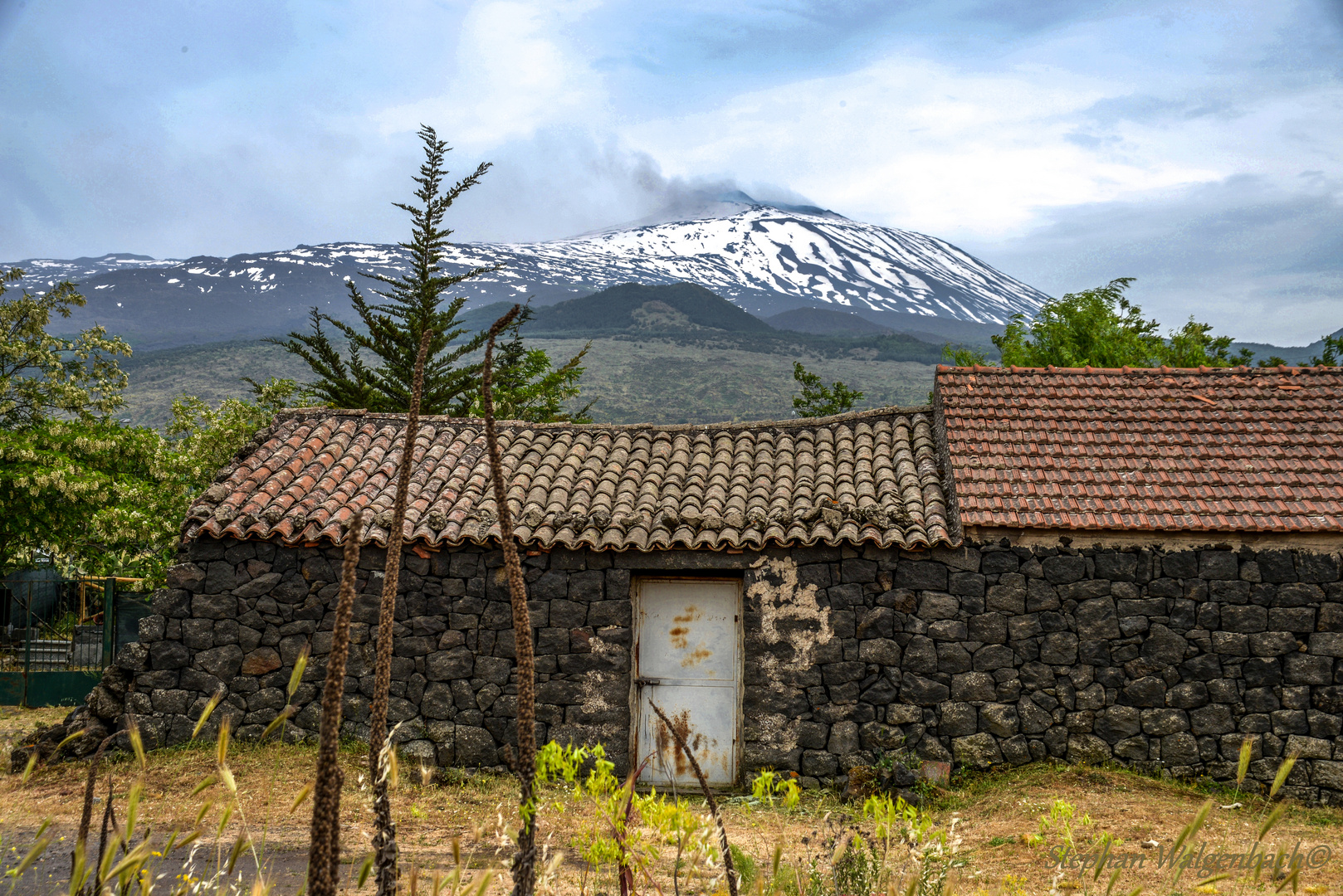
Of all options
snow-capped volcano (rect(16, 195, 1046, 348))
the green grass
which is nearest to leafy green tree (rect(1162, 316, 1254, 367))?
the green grass

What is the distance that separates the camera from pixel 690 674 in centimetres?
798

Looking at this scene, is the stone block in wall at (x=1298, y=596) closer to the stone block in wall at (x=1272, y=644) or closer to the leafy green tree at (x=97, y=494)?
the stone block in wall at (x=1272, y=644)

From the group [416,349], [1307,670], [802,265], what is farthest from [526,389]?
[802,265]

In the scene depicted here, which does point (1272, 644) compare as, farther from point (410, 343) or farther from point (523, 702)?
point (410, 343)

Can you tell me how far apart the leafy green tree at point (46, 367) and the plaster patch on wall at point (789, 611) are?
60.7 ft

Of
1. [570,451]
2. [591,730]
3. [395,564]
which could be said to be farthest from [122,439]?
[395,564]

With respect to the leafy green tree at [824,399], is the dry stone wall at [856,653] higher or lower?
lower

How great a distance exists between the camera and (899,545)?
7.45 metres

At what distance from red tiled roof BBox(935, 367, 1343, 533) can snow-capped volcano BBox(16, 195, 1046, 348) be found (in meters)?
102

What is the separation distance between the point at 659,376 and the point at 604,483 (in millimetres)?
50893

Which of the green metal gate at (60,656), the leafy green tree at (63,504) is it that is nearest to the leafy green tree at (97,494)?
the leafy green tree at (63,504)

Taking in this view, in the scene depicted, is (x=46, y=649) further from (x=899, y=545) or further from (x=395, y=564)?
(x=395, y=564)

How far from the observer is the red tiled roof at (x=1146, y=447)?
7363 millimetres

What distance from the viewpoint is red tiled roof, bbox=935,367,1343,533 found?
7363mm
